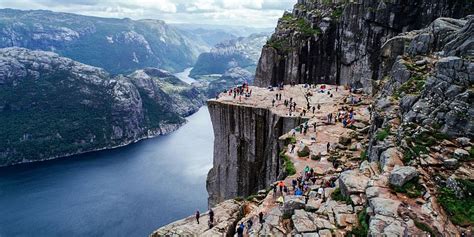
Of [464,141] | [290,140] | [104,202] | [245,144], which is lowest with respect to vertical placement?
[104,202]

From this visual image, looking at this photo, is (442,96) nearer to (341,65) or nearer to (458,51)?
(458,51)

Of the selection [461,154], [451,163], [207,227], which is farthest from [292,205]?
[461,154]

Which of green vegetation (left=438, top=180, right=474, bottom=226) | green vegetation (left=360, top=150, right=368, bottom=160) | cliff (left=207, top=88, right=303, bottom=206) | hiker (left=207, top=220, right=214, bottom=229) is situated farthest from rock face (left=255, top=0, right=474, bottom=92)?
green vegetation (left=438, top=180, right=474, bottom=226)

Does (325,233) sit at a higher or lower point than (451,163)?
lower

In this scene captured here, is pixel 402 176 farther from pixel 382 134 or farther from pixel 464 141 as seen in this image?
pixel 382 134

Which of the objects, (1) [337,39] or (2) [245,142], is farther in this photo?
(1) [337,39]


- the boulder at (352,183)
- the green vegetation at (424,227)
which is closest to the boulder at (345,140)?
the boulder at (352,183)

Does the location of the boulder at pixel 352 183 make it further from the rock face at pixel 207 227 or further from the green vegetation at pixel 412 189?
the rock face at pixel 207 227

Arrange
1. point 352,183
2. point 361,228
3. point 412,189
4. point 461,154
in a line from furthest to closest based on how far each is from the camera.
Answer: point 352,183, point 461,154, point 412,189, point 361,228
